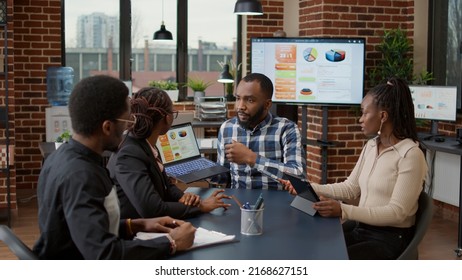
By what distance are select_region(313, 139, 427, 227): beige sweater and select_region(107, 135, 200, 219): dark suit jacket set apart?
729 mm

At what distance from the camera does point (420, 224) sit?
2.90 meters

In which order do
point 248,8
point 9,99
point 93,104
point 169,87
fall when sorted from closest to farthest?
point 93,104
point 9,99
point 248,8
point 169,87

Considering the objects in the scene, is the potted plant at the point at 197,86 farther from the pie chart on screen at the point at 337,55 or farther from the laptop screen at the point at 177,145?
the laptop screen at the point at 177,145

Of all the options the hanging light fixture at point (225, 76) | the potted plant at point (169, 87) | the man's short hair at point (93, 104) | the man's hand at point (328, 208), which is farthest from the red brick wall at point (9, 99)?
the man's short hair at point (93, 104)

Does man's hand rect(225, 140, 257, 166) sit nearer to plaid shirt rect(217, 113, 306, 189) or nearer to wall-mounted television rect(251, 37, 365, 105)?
plaid shirt rect(217, 113, 306, 189)

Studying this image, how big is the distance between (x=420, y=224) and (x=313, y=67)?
144 inches

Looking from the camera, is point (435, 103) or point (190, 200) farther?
point (435, 103)

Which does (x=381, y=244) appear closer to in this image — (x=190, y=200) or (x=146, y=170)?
(x=190, y=200)

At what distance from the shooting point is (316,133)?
266 inches

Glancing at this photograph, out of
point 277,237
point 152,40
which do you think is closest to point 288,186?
point 277,237

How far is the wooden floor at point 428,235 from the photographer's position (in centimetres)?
506

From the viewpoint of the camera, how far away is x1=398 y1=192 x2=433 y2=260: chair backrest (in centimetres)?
278

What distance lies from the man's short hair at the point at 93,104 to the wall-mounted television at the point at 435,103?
420cm
